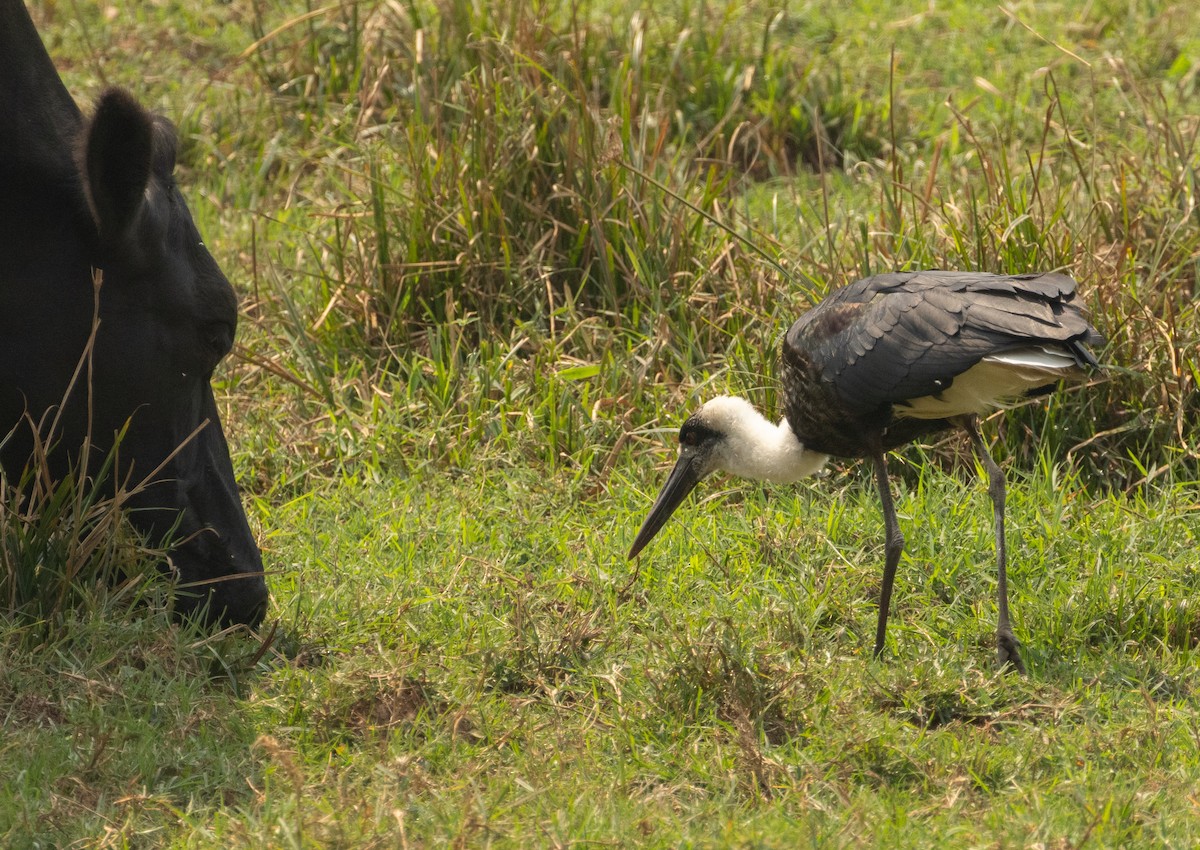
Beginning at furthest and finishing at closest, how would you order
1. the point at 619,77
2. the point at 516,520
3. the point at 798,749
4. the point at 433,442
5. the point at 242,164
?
the point at 242,164 → the point at 619,77 → the point at 433,442 → the point at 516,520 → the point at 798,749

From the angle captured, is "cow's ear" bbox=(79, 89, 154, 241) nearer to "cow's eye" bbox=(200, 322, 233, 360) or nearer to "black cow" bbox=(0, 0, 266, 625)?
"black cow" bbox=(0, 0, 266, 625)

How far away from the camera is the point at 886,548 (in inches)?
172

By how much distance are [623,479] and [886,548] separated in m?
1.17

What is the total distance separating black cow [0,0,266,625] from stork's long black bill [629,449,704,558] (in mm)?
1243

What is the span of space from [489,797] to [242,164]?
5006 mm

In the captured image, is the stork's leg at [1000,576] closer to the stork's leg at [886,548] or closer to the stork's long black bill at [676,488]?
the stork's leg at [886,548]

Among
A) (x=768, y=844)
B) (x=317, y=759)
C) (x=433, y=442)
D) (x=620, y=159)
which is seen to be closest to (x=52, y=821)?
(x=317, y=759)

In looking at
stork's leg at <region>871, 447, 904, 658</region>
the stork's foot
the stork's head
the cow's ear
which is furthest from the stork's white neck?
the cow's ear

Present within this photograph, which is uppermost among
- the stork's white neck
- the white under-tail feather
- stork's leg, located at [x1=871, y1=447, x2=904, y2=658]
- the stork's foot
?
the white under-tail feather

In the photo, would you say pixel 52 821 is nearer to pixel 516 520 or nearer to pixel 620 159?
pixel 516 520

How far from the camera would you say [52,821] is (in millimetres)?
3303

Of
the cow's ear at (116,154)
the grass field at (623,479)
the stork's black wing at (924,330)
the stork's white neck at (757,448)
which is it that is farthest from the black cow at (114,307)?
the stork's black wing at (924,330)

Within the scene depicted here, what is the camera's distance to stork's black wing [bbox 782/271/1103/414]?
3.95 metres

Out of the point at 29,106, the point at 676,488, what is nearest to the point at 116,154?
the point at 29,106
